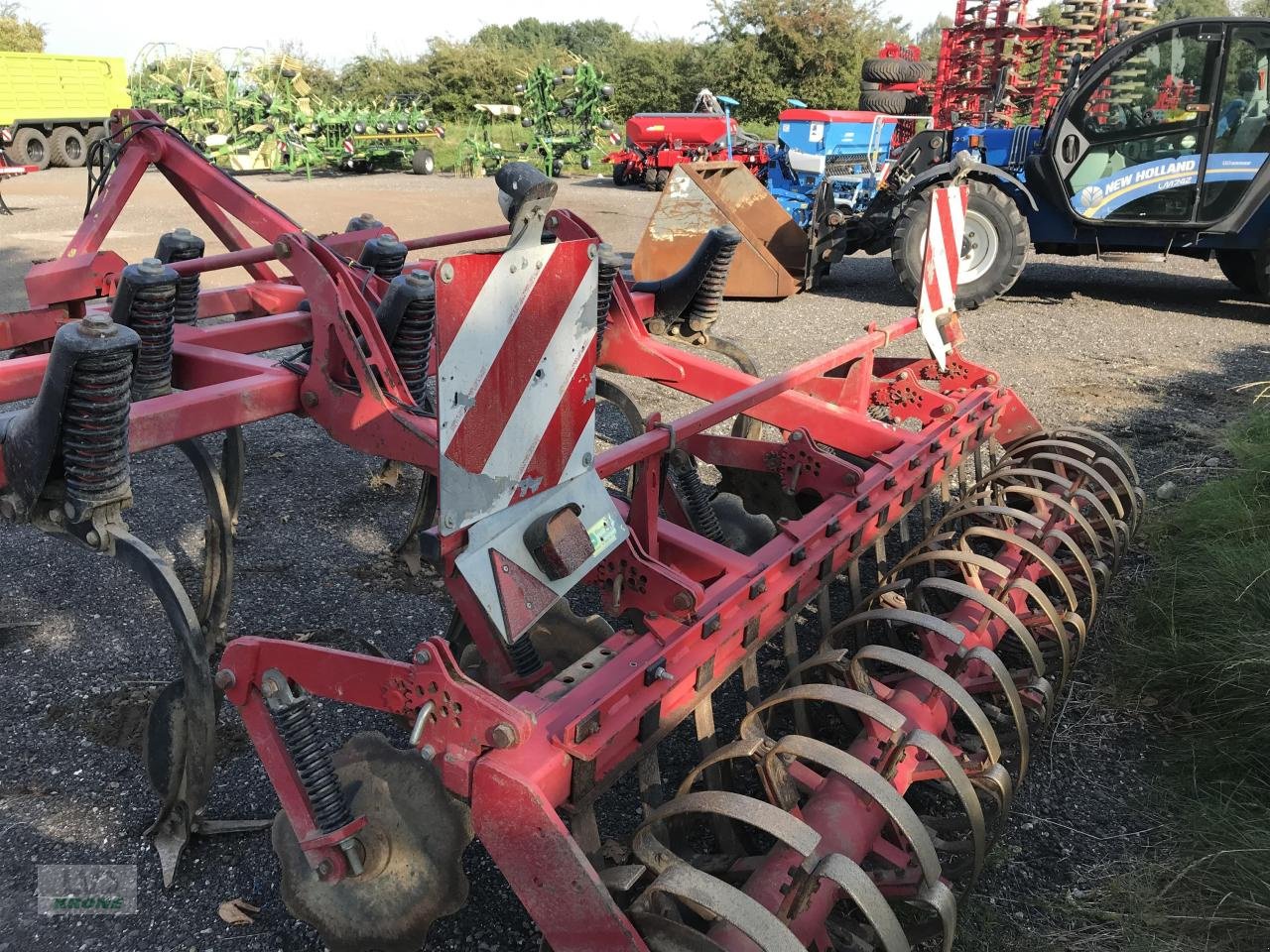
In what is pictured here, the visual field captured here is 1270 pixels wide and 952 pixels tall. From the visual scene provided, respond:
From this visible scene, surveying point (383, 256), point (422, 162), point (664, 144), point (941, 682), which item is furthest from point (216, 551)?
point (422, 162)

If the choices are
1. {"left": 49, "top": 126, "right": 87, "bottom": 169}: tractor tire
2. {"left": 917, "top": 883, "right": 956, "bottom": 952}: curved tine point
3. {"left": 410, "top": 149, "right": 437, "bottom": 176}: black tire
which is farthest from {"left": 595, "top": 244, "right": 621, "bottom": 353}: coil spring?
{"left": 49, "top": 126, "right": 87, "bottom": 169}: tractor tire

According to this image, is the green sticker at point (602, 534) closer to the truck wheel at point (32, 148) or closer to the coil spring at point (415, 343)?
the coil spring at point (415, 343)

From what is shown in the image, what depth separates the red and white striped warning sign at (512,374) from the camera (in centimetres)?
170

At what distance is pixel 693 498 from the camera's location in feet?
9.52

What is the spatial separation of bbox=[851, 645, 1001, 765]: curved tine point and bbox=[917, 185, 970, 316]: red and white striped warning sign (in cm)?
204

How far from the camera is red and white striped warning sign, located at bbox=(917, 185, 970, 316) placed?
3.84 meters

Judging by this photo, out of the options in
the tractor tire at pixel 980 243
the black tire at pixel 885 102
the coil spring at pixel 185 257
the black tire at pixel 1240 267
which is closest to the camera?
the coil spring at pixel 185 257

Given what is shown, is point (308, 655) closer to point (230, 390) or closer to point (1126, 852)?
point (230, 390)

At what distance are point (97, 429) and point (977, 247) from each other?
750cm

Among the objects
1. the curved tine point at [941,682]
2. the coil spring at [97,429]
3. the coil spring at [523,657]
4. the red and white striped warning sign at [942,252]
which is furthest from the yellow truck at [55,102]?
the curved tine point at [941,682]

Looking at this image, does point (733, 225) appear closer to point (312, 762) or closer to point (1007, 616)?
point (1007, 616)

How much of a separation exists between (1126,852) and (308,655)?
2.02 m

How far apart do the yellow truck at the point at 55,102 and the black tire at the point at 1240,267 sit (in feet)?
66.6

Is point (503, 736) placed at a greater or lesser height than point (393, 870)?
greater
